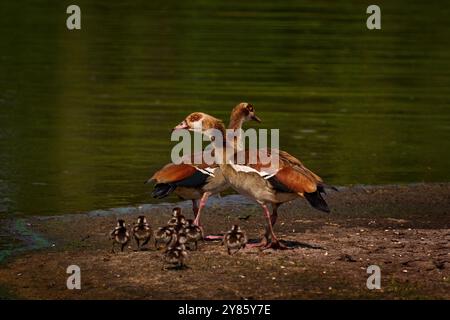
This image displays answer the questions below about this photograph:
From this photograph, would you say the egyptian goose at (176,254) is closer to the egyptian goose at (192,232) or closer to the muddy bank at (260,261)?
the muddy bank at (260,261)

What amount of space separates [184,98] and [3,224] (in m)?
10.5

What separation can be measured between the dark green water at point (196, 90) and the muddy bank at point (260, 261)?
1.71 meters

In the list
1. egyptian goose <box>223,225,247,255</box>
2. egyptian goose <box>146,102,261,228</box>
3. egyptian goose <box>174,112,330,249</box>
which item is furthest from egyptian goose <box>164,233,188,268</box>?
egyptian goose <box>146,102,261,228</box>

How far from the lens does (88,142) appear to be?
1808cm

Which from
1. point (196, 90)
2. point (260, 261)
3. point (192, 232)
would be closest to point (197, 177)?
point (192, 232)

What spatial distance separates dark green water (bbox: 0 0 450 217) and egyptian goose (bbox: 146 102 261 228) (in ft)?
8.14

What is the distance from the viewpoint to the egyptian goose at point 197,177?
36.7 feet

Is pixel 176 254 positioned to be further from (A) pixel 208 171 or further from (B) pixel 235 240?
(A) pixel 208 171

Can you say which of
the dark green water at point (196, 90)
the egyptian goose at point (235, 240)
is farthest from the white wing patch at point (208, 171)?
the dark green water at point (196, 90)

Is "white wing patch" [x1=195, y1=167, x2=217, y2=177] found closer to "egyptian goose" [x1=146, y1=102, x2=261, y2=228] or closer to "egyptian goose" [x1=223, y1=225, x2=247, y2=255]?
"egyptian goose" [x1=146, y1=102, x2=261, y2=228]

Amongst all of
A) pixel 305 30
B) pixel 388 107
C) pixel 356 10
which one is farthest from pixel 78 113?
pixel 356 10

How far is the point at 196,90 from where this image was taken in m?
23.6

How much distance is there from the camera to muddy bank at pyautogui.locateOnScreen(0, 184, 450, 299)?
30.5 ft

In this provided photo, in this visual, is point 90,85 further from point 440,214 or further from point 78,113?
point 440,214
